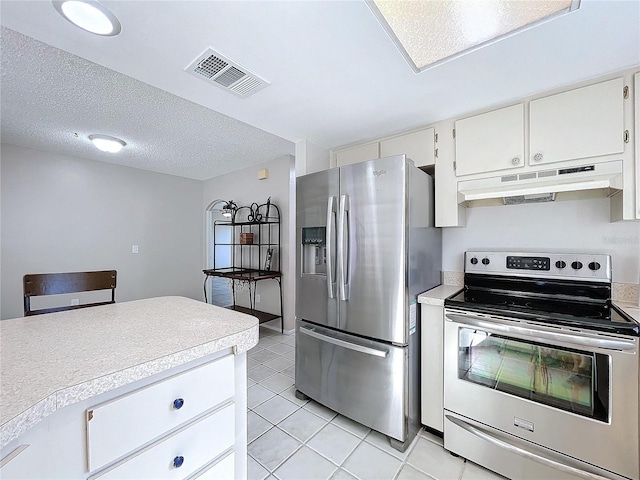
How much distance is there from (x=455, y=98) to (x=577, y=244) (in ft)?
4.07

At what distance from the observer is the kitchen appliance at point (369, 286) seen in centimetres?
167

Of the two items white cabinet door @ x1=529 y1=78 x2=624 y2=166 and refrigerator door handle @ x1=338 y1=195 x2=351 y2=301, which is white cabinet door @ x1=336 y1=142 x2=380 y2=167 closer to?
refrigerator door handle @ x1=338 y1=195 x2=351 y2=301

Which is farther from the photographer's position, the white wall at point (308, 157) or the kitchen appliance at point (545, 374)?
the white wall at point (308, 157)

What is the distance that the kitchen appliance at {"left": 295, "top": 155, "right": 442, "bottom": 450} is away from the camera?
167 cm

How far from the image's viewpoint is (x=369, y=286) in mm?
1767

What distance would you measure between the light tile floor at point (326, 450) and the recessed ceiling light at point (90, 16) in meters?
2.32

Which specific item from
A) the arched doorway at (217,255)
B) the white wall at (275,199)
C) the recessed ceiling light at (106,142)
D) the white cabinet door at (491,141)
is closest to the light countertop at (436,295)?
the white cabinet door at (491,141)

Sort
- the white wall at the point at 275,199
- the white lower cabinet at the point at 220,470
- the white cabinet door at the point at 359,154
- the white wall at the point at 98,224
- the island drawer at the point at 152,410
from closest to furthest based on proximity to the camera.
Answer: the island drawer at the point at 152,410
the white lower cabinet at the point at 220,470
the white cabinet door at the point at 359,154
the white wall at the point at 98,224
the white wall at the point at 275,199

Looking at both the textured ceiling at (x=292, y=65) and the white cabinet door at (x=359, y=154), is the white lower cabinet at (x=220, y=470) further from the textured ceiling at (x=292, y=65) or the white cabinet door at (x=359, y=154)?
the white cabinet door at (x=359, y=154)

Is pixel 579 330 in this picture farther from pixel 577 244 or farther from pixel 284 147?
pixel 284 147

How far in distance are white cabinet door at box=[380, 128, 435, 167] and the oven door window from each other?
126 centimetres

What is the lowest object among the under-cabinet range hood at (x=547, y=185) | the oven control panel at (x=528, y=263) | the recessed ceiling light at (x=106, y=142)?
the oven control panel at (x=528, y=263)

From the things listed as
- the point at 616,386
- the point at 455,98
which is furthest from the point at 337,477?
the point at 455,98

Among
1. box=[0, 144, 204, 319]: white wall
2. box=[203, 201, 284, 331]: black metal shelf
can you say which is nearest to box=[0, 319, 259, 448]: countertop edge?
box=[203, 201, 284, 331]: black metal shelf
